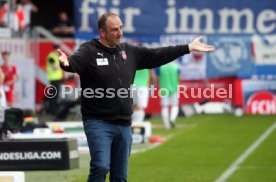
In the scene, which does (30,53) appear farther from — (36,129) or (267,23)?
(36,129)

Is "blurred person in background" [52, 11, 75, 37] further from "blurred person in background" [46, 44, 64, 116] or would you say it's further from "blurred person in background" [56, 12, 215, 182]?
"blurred person in background" [56, 12, 215, 182]

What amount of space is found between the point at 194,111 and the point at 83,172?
16007 mm

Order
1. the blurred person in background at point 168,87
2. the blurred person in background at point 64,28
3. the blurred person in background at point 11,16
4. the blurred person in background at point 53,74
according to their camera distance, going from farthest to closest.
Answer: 1. the blurred person in background at point 64,28
2. the blurred person in background at point 53,74
3. the blurred person in background at point 11,16
4. the blurred person in background at point 168,87

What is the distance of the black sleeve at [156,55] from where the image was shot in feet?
33.2

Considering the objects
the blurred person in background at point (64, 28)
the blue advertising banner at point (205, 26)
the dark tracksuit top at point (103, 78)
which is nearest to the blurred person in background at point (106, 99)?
the dark tracksuit top at point (103, 78)

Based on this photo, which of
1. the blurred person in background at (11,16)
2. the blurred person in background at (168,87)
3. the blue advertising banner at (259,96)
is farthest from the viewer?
the blue advertising banner at (259,96)

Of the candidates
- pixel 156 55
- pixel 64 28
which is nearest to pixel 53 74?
pixel 64 28

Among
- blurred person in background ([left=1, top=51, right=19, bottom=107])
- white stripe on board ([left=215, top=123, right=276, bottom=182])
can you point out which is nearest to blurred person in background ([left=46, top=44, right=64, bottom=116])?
blurred person in background ([left=1, top=51, right=19, bottom=107])

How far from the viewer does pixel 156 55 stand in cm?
1016

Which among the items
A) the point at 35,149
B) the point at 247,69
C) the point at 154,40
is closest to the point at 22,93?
the point at 154,40

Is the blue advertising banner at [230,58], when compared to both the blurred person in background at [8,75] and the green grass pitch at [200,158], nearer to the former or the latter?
the green grass pitch at [200,158]

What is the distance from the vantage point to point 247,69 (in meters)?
30.4

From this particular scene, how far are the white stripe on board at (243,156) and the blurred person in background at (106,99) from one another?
3899mm

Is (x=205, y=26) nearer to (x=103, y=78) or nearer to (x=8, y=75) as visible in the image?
(x=8, y=75)
